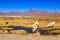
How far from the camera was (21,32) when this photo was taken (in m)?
29.2
